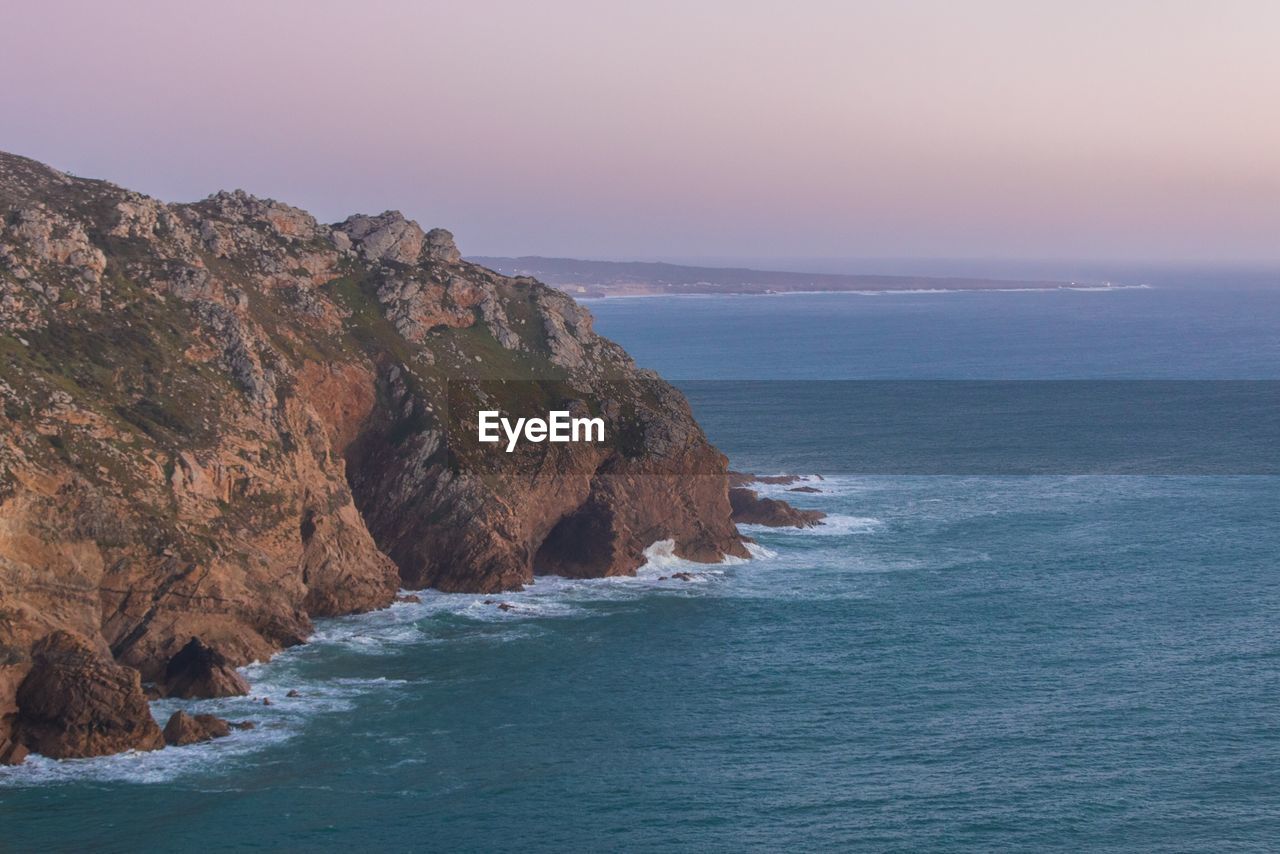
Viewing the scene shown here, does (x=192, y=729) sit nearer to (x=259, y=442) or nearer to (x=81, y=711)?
(x=81, y=711)

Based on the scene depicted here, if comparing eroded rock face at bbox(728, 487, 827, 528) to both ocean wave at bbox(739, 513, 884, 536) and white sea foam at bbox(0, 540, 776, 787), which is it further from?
white sea foam at bbox(0, 540, 776, 787)

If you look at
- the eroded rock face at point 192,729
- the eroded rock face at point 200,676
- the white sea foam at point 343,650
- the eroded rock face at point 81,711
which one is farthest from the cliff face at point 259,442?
the eroded rock face at point 192,729

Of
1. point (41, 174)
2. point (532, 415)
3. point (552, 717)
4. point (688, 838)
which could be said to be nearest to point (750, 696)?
point (552, 717)

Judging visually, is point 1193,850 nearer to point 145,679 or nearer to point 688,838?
point 688,838

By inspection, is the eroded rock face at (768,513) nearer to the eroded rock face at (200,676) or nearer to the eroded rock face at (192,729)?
the eroded rock face at (200,676)

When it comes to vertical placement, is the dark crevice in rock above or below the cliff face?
below

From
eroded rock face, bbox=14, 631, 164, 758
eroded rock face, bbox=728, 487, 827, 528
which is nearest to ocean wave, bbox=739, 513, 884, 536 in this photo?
eroded rock face, bbox=728, 487, 827, 528
